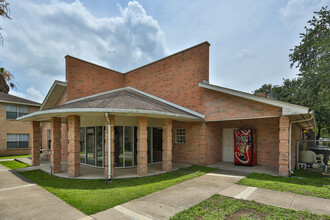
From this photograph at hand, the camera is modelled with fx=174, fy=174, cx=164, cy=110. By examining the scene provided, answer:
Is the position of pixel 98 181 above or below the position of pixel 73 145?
below

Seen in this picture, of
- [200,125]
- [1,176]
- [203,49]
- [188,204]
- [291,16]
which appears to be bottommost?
[1,176]

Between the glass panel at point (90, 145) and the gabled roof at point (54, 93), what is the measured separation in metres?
3.57

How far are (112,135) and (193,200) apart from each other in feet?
13.8

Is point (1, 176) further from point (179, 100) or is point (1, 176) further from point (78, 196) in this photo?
point (179, 100)

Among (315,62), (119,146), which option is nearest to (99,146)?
(119,146)

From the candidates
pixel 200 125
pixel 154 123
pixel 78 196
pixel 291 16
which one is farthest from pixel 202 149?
pixel 291 16

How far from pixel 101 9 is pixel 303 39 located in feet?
49.3

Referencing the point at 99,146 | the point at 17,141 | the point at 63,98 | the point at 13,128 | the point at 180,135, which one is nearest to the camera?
the point at 99,146

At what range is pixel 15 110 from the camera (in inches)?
741

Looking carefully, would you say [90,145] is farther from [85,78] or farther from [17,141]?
[17,141]

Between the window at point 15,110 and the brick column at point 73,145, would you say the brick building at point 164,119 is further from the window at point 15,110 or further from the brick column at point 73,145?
the window at point 15,110

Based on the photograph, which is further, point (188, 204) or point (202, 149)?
point (202, 149)

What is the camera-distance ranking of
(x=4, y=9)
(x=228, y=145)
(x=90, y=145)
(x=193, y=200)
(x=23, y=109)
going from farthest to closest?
(x=23, y=109), (x=228, y=145), (x=90, y=145), (x=193, y=200), (x=4, y=9)

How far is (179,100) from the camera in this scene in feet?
37.5
